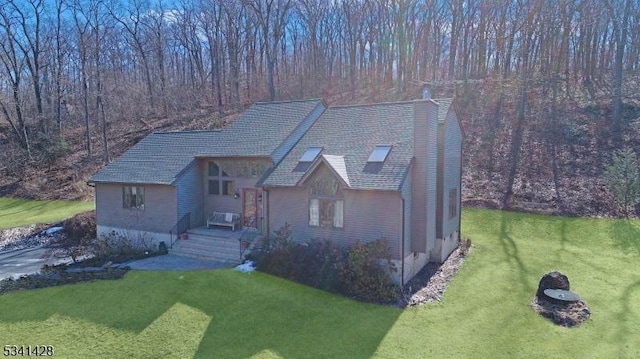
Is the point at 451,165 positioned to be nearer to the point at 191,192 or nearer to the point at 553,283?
the point at 553,283

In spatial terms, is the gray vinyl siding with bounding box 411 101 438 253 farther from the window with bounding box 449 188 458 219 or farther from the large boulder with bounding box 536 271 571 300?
the large boulder with bounding box 536 271 571 300

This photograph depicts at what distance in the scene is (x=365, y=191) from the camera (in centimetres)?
1482

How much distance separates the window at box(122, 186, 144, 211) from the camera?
20.4 meters

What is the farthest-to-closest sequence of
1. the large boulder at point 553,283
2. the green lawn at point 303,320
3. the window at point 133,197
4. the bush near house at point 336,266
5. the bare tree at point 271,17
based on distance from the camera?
the bare tree at point 271,17
the window at point 133,197
the large boulder at point 553,283
the bush near house at point 336,266
the green lawn at point 303,320

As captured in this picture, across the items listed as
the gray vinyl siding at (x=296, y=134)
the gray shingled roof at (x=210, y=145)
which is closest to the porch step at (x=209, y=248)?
the gray shingled roof at (x=210, y=145)

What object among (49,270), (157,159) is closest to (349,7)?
(157,159)

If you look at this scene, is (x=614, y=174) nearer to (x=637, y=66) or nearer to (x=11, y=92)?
(x=637, y=66)

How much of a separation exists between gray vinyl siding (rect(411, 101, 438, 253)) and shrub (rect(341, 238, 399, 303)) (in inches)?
64.2

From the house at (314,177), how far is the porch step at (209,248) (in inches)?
39.2

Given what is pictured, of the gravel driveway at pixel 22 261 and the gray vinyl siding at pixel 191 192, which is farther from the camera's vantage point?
the gray vinyl siding at pixel 191 192

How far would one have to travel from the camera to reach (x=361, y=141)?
56.5ft

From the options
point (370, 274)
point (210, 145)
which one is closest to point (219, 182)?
point (210, 145)

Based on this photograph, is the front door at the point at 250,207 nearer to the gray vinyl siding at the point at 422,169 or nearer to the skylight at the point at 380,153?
the skylight at the point at 380,153

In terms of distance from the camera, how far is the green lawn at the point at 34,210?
85.3ft
